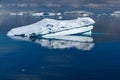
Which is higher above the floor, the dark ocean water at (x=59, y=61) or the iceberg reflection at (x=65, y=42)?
the dark ocean water at (x=59, y=61)

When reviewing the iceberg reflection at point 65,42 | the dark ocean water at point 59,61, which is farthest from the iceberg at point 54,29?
the dark ocean water at point 59,61

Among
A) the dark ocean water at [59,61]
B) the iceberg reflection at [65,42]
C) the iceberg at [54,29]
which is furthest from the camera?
the iceberg at [54,29]

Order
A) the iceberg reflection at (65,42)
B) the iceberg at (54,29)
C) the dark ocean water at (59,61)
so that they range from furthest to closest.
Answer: the iceberg at (54,29)
the iceberg reflection at (65,42)
the dark ocean water at (59,61)

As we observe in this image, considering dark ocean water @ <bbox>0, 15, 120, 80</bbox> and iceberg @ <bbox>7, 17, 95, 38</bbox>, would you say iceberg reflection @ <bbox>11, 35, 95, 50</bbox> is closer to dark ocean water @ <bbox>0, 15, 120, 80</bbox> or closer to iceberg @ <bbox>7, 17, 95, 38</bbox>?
dark ocean water @ <bbox>0, 15, 120, 80</bbox>

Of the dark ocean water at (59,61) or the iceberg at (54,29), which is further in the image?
the iceberg at (54,29)

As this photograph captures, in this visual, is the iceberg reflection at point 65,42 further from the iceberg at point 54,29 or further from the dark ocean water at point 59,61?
the iceberg at point 54,29

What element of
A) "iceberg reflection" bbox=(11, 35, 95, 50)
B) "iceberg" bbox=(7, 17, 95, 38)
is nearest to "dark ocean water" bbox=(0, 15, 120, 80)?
"iceberg reflection" bbox=(11, 35, 95, 50)

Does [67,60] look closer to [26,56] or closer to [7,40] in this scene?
[26,56]

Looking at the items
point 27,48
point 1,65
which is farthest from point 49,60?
point 27,48

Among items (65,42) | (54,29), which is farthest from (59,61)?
(54,29)
